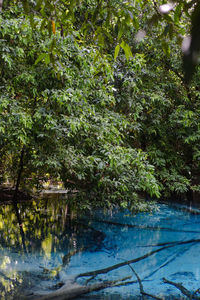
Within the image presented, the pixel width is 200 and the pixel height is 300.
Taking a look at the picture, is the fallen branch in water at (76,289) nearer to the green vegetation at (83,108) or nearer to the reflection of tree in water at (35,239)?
the reflection of tree in water at (35,239)

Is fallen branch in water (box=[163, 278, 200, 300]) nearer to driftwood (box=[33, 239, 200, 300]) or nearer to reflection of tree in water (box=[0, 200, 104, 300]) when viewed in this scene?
driftwood (box=[33, 239, 200, 300])

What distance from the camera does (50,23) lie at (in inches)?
45.2

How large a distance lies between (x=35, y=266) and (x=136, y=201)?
215 centimetres

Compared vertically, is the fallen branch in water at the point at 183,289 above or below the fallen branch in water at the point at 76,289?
above

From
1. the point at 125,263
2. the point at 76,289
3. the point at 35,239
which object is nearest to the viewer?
the point at 76,289

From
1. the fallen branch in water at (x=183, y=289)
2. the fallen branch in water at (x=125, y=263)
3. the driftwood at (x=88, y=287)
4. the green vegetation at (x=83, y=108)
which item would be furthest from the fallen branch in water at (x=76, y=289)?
the green vegetation at (x=83, y=108)

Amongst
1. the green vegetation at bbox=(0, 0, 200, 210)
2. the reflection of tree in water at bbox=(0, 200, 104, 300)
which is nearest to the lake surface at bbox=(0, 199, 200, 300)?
the reflection of tree in water at bbox=(0, 200, 104, 300)

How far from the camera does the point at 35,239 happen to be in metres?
4.12

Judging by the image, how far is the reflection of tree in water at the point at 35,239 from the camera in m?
2.76

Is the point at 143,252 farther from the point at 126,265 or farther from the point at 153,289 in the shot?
the point at 153,289

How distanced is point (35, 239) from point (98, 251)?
3.22ft

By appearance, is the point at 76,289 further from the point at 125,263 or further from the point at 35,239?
the point at 35,239

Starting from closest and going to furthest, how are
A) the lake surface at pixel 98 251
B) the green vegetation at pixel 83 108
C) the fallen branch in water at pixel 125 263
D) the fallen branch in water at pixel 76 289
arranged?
the fallen branch in water at pixel 76 289 < the lake surface at pixel 98 251 < the fallen branch in water at pixel 125 263 < the green vegetation at pixel 83 108

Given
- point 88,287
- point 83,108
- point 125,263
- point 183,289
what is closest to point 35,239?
point 125,263
